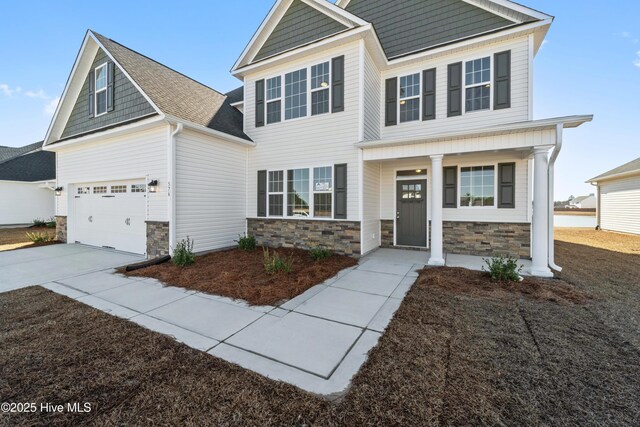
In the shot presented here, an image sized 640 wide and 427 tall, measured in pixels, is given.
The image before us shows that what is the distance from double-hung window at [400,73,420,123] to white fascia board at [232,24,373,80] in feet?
7.56

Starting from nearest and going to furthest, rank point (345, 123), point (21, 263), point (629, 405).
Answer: point (629, 405) < point (21, 263) < point (345, 123)

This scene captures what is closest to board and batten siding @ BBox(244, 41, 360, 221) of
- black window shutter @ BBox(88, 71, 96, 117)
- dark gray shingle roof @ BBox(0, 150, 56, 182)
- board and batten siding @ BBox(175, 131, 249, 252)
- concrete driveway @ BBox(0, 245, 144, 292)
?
board and batten siding @ BBox(175, 131, 249, 252)

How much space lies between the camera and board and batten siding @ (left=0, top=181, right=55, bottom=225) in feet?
53.2

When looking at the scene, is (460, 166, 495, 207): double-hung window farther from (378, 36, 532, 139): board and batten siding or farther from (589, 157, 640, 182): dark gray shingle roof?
(589, 157, 640, 182): dark gray shingle roof

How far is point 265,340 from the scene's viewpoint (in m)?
3.15

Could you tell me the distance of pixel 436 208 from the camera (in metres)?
6.66

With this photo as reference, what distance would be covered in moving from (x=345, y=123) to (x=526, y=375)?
265 inches

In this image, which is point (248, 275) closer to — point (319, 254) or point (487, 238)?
point (319, 254)

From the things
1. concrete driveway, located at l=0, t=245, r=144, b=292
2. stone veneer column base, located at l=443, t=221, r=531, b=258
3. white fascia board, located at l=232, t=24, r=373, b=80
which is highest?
white fascia board, located at l=232, t=24, r=373, b=80

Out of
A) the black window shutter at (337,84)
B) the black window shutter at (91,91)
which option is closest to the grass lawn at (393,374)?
the black window shutter at (337,84)

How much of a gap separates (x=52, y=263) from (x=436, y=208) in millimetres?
10342

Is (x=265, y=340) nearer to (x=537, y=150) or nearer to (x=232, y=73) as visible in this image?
(x=537, y=150)

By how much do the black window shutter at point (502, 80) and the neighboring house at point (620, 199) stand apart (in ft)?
36.3

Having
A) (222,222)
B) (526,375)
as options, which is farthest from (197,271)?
(526,375)
